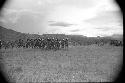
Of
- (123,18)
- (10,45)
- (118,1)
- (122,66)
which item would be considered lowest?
(10,45)

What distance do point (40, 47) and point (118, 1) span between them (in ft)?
99.5

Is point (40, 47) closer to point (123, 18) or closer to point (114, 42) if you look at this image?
point (114, 42)

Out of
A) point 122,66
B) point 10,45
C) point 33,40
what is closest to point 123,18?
point 122,66

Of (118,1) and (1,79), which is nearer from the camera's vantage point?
(118,1)

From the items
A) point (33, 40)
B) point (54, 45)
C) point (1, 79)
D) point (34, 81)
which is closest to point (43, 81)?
point (34, 81)

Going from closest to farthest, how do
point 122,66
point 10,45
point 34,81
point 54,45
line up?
point 122,66 < point 34,81 < point 54,45 < point 10,45

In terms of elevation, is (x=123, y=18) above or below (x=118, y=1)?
below

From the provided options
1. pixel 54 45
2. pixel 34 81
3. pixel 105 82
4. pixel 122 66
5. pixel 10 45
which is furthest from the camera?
pixel 10 45

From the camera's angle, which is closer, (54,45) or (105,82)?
(105,82)

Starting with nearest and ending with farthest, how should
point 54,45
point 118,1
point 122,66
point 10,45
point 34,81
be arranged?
point 118,1
point 122,66
point 34,81
point 54,45
point 10,45

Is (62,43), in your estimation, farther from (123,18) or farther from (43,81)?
(123,18)

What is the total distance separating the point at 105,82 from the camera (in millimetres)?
8156

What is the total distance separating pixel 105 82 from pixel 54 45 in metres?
25.9

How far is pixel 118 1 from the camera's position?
5855mm
